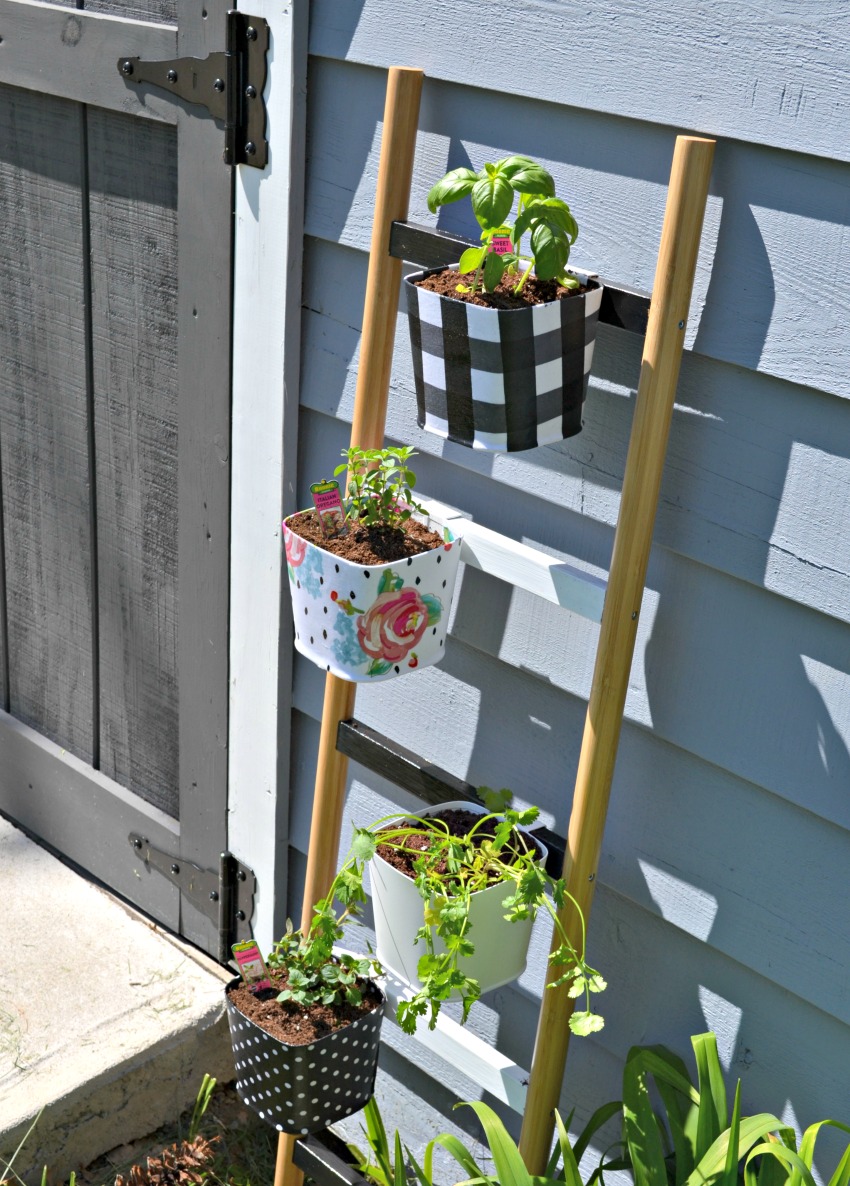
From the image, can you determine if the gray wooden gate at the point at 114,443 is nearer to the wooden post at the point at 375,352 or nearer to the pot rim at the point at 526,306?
the wooden post at the point at 375,352

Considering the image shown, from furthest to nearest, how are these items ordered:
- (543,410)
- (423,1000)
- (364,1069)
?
(364,1069) → (423,1000) → (543,410)

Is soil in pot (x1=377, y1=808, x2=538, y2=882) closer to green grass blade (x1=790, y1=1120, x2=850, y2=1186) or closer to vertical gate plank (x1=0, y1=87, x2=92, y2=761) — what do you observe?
green grass blade (x1=790, y1=1120, x2=850, y2=1186)

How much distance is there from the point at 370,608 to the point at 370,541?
0.08m

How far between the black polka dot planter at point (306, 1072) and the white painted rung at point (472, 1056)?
0.05m

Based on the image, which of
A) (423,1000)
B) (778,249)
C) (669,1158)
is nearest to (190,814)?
(423,1000)

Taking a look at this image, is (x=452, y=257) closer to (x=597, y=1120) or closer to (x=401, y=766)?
(x=401, y=766)

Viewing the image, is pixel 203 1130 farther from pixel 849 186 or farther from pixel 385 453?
pixel 849 186

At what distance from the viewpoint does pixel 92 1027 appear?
1979 mm

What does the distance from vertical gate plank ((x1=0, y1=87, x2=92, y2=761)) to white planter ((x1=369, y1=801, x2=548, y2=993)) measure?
943 mm

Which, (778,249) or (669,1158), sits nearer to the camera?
(778,249)

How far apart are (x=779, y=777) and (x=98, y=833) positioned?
1.38 m

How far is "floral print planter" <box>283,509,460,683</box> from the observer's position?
1.38m

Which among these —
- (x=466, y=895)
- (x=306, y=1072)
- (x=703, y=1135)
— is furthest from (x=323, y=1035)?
(x=703, y=1135)

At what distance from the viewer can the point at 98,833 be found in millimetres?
2301
